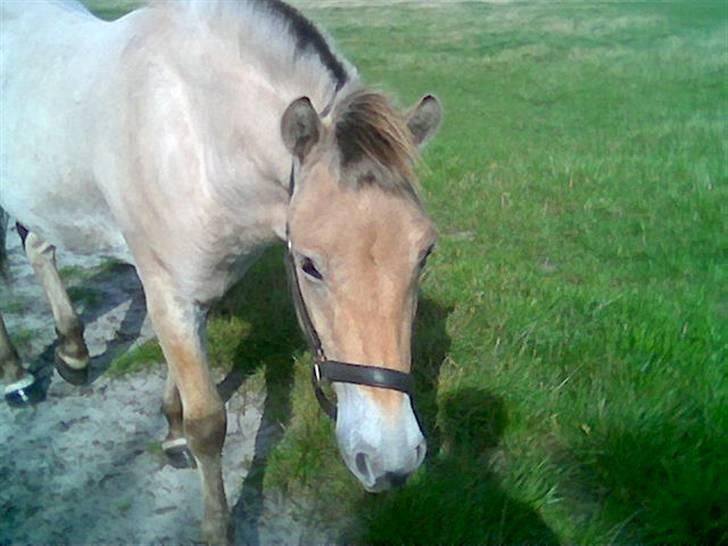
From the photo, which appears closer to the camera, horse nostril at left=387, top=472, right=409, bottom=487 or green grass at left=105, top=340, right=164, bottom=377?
horse nostril at left=387, top=472, right=409, bottom=487

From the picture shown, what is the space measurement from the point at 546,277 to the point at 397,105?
262cm

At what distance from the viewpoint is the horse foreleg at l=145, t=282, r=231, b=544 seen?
109 inches

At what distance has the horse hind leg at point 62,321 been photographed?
3.81 m

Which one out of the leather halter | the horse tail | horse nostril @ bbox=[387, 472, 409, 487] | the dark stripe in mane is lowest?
the horse tail

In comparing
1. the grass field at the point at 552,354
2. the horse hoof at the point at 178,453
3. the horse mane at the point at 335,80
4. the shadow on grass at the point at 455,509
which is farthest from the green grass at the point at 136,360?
Result: the horse mane at the point at 335,80

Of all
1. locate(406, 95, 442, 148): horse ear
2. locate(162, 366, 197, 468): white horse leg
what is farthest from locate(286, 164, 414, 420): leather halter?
locate(162, 366, 197, 468): white horse leg

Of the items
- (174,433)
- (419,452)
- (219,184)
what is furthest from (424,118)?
(174,433)

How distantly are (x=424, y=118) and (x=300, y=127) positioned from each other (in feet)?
1.40

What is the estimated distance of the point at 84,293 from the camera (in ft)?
15.9

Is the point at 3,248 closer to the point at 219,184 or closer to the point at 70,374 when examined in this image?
the point at 70,374

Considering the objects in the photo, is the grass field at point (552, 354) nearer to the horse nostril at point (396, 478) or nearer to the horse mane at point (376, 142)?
the horse mane at point (376, 142)

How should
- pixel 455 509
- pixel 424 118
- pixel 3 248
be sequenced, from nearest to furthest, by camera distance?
pixel 424 118 < pixel 455 509 < pixel 3 248

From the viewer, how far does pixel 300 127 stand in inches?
80.2

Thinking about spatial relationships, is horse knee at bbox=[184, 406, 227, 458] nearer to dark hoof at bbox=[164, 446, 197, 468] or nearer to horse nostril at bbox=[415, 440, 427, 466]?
dark hoof at bbox=[164, 446, 197, 468]
